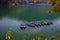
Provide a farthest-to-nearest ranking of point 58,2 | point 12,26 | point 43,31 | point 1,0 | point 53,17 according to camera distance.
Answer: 1. point 1,0
2. point 53,17
3. point 12,26
4. point 43,31
5. point 58,2

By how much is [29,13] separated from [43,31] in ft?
5.25

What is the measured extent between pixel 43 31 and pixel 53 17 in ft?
3.31

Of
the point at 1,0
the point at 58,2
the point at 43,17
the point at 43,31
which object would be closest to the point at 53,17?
the point at 43,17

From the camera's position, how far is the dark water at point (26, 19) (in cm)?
397

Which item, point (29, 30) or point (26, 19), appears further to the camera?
point (26, 19)

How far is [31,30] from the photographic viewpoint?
13.9 feet

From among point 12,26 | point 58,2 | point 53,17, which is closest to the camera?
point 58,2

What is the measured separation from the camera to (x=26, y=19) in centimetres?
504

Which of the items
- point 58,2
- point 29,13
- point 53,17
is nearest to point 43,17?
point 53,17

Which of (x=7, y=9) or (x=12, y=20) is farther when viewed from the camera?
(x=7, y=9)

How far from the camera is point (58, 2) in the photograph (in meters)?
0.93

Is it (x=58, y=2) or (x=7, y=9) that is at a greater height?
(x=58, y=2)

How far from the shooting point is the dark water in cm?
397

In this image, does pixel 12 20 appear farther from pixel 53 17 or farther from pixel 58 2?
pixel 58 2
